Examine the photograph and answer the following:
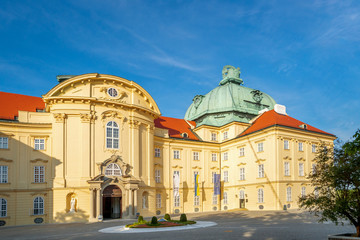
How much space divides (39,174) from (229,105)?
1210 inches

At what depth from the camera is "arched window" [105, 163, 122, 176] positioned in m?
38.4

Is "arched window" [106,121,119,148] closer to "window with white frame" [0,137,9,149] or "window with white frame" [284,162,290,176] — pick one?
"window with white frame" [0,137,9,149]

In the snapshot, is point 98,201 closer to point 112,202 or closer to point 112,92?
point 112,202

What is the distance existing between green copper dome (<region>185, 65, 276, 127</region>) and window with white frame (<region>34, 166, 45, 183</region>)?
27333 millimetres

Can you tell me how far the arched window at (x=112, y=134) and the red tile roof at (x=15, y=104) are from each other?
983 cm

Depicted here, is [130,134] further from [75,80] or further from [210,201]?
[210,201]

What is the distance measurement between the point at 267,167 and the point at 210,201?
37.1 ft

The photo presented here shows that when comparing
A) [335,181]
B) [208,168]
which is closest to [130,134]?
[208,168]

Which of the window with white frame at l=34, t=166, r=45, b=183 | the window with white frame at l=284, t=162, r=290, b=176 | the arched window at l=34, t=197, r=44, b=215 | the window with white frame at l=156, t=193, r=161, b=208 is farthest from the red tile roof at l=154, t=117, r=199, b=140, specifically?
the arched window at l=34, t=197, r=44, b=215

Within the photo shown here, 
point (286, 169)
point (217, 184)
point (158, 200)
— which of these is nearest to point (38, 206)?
point (158, 200)

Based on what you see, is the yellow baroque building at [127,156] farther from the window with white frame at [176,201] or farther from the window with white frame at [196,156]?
the window with white frame at [196,156]

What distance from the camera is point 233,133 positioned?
51.1m

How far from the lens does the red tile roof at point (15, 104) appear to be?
3844 cm

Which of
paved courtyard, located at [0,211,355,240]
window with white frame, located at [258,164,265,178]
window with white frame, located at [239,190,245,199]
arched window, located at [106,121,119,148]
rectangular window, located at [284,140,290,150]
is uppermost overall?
arched window, located at [106,121,119,148]
